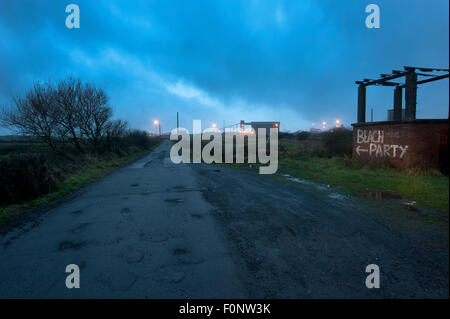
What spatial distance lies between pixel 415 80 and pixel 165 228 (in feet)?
48.5

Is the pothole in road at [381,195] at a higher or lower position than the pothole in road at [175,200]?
higher

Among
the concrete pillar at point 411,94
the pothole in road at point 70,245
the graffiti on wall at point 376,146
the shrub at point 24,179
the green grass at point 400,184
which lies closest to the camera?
the pothole in road at point 70,245

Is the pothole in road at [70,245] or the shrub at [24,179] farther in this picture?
the shrub at [24,179]

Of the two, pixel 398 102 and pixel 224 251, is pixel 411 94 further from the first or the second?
pixel 224 251

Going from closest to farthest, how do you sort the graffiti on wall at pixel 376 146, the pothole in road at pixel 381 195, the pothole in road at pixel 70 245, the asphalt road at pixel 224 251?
the asphalt road at pixel 224 251
the pothole in road at pixel 70 245
the pothole in road at pixel 381 195
the graffiti on wall at pixel 376 146

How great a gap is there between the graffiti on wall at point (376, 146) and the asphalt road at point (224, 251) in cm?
731

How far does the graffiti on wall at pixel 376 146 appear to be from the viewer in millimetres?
10820

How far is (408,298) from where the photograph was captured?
2.25 meters

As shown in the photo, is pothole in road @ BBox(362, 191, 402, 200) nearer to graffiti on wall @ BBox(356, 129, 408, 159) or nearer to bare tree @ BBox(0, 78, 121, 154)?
graffiti on wall @ BBox(356, 129, 408, 159)

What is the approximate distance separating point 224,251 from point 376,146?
41.2 feet

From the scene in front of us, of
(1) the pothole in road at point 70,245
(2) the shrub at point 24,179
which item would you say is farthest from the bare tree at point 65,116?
(1) the pothole in road at point 70,245

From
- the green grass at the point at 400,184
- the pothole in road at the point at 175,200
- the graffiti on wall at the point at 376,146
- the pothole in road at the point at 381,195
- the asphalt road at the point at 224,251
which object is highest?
the graffiti on wall at the point at 376,146

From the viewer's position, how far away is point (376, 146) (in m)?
12.0

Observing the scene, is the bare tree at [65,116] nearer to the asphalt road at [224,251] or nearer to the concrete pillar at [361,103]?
the asphalt road at [224,251]
